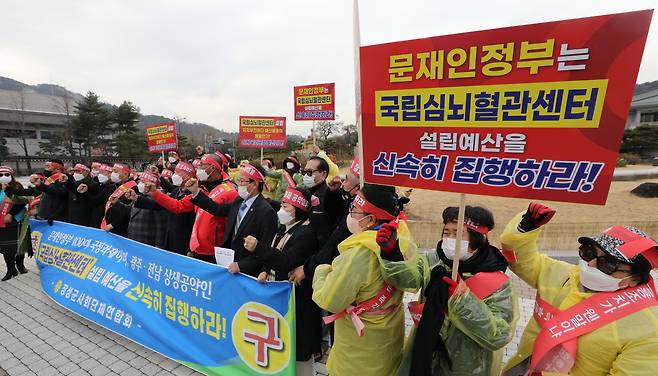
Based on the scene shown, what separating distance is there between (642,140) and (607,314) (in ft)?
130

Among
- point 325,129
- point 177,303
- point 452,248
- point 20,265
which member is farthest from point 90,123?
point 452,248

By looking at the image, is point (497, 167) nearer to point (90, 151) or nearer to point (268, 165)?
point (268, 165)

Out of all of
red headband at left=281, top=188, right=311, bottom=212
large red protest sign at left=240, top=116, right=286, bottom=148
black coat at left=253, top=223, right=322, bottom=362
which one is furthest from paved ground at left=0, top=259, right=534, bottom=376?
large red protest sign at left=240, top=116, right=286, bottom=148

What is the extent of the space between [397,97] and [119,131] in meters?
48.8

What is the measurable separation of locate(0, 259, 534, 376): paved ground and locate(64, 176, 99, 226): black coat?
137 cm

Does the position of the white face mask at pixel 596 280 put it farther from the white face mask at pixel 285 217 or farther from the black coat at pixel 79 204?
the black coat at pixel 79 204

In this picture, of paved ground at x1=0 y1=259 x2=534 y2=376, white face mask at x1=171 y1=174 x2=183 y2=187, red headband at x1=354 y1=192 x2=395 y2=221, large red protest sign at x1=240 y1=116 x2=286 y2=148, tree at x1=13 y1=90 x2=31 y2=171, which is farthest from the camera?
tree at x1=13 y1=90 x2=31 y2=171

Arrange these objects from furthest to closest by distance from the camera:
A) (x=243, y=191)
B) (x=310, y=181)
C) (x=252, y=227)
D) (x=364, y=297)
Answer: (x=310, y=181) < (x=243, y=191) < (x=252, y=227) < (x=364, y=297)

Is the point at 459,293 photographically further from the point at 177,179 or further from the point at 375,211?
the point at 177,179

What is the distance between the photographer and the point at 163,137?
9898 millimetres

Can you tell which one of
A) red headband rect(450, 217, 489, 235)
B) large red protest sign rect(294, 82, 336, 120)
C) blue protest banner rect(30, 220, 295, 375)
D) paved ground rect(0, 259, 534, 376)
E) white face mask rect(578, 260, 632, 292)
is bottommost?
paved ground rect(0, 259, 534, 376)

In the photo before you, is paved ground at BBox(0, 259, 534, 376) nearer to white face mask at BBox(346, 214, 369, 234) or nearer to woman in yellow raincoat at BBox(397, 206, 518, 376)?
woman in yellow raincoat at BBox(397, 206, 518, 376)

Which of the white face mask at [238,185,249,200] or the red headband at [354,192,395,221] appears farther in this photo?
the white face mask at [238,185,249,200]

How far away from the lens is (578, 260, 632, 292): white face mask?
1.79m
